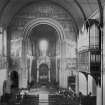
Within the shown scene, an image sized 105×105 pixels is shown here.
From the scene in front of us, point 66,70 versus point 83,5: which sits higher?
point 83,5

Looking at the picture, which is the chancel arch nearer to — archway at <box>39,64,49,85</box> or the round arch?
the round arch

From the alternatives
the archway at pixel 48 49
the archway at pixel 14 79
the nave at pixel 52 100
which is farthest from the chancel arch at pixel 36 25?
the archway at pixel 48 49

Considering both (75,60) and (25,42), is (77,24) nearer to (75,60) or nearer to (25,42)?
(75,60)

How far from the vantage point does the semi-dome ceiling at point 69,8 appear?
17700mm

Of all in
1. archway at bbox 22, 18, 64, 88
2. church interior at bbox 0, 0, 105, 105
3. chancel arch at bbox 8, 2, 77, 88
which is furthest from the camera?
archway at bbox 22, 18, 64, 88

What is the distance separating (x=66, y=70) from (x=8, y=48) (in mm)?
7212

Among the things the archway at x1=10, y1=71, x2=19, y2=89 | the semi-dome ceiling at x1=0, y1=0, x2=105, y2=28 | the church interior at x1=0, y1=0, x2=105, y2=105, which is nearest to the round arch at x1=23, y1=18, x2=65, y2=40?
the church interior at x1=0, y1=0, x2=105, y2=105

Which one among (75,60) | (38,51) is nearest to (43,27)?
(38,51)

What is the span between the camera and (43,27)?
92.8 ft

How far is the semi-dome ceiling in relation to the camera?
17.7 meters

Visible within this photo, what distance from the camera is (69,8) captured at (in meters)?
22.2

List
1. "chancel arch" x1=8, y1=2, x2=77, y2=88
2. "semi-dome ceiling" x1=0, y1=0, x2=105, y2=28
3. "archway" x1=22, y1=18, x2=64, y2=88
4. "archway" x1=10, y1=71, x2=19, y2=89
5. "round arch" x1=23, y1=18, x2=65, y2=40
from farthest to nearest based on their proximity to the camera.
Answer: "archway" x1=22, y1=18, x2=64, y2=88 → "archway" x1=10, y1=71, x2=19, y2=89 → "round arch" x1=23, y1=18, x2=65, y2=40 → "chancel arch" x1=8, y1=2, x2=77, y2=88 → "semi-dome ceiling" x1=0, y1=0, x2=105, y2=28

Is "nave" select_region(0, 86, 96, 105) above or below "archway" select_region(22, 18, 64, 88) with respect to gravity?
below

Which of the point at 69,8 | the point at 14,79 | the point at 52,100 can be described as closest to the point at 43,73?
the point at 14,79
